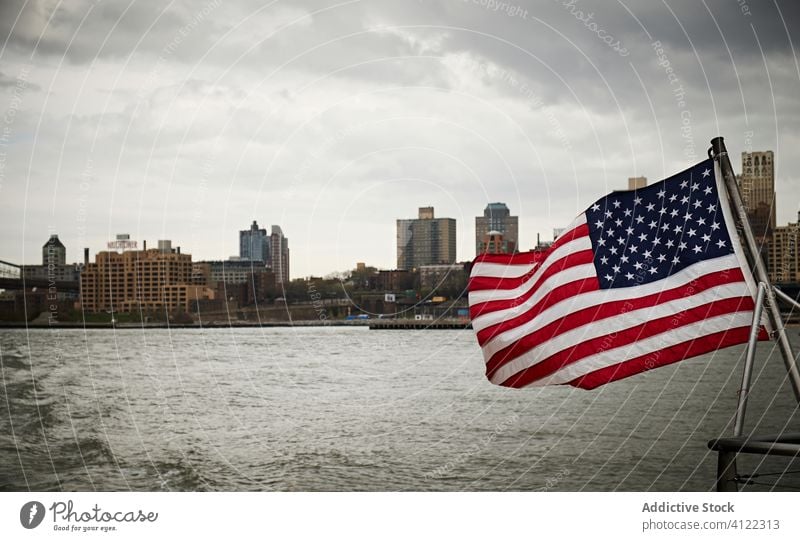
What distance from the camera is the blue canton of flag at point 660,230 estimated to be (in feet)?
11.4

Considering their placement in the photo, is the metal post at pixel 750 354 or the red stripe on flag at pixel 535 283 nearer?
the metal post at pixel 750 354

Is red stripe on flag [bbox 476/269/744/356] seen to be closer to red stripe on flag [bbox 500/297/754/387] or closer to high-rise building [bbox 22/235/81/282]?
red stripe on flag [bbox 500/297/754/387]

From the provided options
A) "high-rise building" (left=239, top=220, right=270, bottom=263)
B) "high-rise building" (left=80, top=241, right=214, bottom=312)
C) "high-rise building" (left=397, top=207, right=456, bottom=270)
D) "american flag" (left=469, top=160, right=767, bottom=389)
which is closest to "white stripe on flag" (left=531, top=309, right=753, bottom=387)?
"american flag" (left=469, top=160, right=767, bottom=389)

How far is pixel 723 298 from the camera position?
341 cm

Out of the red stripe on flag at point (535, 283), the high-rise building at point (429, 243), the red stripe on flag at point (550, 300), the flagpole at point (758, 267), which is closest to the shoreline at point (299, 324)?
the high-rise building at point (429, 243)

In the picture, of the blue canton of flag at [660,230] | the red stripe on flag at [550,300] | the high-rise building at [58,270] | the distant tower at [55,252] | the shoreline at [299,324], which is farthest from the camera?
the shoreline at [299,324]

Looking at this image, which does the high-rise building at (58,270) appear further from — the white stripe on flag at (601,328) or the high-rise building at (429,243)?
the white stripe on flag at (601,328)

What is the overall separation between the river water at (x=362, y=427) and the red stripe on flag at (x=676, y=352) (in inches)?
195

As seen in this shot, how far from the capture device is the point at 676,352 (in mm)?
3455

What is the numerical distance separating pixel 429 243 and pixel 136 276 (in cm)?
1680

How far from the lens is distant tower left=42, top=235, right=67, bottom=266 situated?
771 inches
